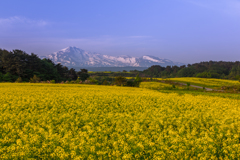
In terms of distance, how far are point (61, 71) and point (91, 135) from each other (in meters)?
66.6

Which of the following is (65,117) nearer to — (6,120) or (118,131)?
(6,120)

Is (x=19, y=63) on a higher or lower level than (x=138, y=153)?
higher

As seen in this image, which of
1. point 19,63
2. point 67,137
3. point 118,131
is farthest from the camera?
point 19,63

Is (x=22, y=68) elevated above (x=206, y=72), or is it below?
below

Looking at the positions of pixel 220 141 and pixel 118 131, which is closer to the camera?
pixel 220 141

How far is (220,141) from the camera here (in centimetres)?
536

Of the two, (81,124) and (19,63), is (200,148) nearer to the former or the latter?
(81,124)

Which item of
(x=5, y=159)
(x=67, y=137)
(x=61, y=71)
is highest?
(x=61, y=71)

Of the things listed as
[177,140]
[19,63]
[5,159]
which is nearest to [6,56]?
[19,63]

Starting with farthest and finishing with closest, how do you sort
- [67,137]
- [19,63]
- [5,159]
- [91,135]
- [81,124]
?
[19,63] < [81,124] < [91,135] < [67,137] < [5,159]

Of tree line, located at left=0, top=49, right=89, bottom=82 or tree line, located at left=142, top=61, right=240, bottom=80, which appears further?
tree line, located at left=142, top=61, right=240, bottom=80

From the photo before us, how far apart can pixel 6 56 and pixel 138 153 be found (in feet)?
185

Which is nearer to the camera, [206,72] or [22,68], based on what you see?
[22,68]

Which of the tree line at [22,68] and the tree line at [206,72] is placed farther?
the tree line at [206,72]
